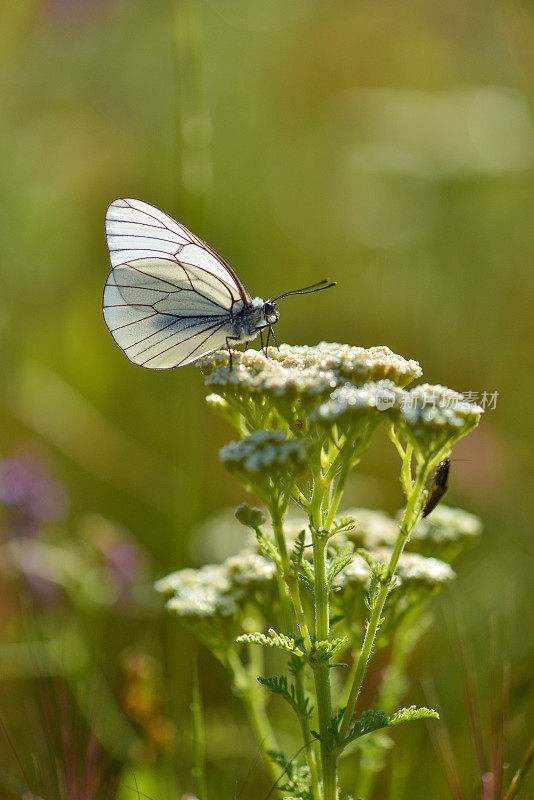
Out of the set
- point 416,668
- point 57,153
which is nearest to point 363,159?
point 57,153

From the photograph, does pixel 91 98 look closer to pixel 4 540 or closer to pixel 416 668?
pixel 4 540

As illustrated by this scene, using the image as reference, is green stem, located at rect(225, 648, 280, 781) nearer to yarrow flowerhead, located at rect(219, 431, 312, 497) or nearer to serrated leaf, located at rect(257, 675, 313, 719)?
serrated leaf, located at rect(257, 675, 313, 719)

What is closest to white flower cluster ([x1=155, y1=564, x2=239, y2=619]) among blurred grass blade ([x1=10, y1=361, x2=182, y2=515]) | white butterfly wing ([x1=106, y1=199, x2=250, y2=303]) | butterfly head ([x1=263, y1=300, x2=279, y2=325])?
butterfly head ([x1=263, y1=300, x2=279, y2=325])

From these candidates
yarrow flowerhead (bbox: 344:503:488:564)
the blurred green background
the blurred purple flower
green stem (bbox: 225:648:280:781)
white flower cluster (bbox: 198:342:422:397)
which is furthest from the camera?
the blurred purple flower

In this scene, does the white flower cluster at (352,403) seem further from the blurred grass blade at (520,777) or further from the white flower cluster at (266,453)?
the blurred grass blade at (520,777)

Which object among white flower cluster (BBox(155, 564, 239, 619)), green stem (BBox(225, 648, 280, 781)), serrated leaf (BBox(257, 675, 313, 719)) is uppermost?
white flower cluster (BBox(155, 564, 239, 619))

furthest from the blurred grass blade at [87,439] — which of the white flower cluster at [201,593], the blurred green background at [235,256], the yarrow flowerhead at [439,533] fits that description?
the yarrow flowerhead at [439,533]

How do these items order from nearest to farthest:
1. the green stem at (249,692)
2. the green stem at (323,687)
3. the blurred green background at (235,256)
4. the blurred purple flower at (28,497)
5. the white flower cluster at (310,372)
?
the green stem at (323,687), the white flower cluster at (310,372), the green stem at (249,692), the blurred green background at (235,256), the blurred purple flower at (28,497)
